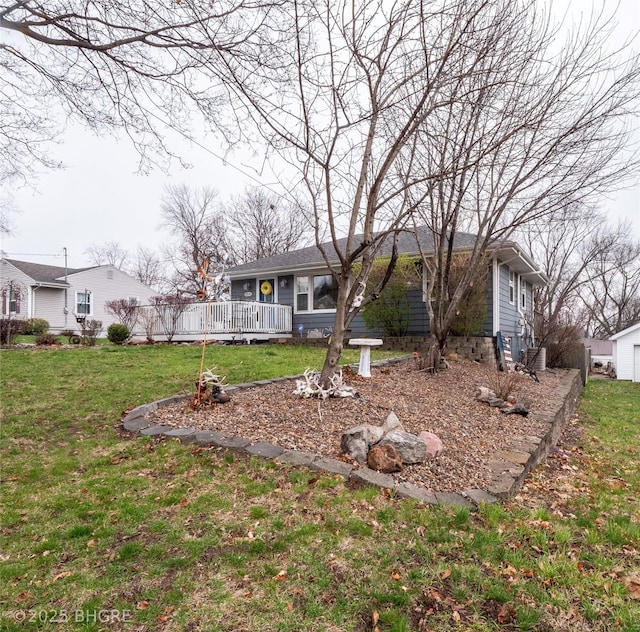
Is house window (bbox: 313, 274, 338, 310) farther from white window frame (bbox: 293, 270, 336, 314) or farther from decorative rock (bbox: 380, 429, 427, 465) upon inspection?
decorative rock (bbox: 380, 429, 427, 465)

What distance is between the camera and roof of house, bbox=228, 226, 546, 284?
10.2 metres

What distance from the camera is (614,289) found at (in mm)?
27500

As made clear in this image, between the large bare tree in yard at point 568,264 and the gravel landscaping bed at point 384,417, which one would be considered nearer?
the gravel landscaping bed at point 384,417

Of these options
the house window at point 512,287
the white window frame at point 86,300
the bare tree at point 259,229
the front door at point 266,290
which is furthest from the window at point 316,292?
the white window frame at point 86,300

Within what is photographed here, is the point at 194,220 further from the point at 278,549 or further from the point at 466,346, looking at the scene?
the point at 278,549

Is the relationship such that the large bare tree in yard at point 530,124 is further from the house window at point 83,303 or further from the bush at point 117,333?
the house window at point 83,303

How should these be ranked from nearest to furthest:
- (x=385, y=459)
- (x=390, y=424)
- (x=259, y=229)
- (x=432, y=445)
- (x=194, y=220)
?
(x=385, y=459) → (x=432, y=445) → (x=390, y=424) → (x=259, y=229) → (x=194, y=220)

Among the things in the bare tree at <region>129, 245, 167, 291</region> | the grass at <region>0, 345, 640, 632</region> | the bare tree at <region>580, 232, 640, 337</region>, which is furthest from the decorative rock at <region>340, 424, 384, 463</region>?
the bare tree at <region>129, 245, 167, 291</region>

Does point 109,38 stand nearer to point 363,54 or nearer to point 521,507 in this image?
point 363,54

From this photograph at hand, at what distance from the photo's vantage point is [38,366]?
6.90 m

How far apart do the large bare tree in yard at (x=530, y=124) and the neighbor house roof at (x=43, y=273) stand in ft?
64.6

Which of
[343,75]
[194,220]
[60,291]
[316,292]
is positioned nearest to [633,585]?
[343,75]

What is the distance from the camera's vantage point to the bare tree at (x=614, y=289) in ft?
81.6

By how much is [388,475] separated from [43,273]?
76.6 ft
